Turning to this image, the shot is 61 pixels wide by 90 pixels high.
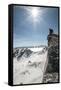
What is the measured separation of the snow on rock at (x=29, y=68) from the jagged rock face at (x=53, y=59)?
0.13 feet

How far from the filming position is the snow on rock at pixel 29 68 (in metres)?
2.02

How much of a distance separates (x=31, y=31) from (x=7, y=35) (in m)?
0.17

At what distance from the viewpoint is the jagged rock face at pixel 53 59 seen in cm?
211

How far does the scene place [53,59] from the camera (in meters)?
2.12

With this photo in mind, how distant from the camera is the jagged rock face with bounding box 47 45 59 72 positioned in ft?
6.92

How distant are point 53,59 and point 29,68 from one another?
0.19m

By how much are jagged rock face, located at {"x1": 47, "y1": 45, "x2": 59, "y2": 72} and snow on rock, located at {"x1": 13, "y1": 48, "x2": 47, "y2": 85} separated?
4cm

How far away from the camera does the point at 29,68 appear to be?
2.05 meters

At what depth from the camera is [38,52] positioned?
2.08m

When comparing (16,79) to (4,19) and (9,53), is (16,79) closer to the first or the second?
(9,53)

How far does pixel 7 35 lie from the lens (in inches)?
80.1
